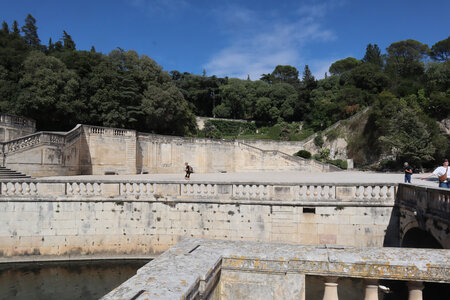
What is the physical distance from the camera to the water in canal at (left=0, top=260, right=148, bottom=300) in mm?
7738

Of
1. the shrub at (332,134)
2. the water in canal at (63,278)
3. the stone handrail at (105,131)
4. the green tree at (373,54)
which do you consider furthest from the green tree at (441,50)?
the water in canal at (63,278)

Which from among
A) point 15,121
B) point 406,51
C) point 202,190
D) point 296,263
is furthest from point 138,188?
point 406,51

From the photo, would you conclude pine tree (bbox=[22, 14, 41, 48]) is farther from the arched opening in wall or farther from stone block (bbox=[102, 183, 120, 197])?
the arched opening in wall

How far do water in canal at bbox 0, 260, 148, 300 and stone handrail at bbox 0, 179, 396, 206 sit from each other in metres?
2.16

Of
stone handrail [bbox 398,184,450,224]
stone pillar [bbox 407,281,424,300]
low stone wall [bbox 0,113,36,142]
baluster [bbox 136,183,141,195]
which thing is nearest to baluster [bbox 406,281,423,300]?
stone pillar [bbox 407,281,424,300]

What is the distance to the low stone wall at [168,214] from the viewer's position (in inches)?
351

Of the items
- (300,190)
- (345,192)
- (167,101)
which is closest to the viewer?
(345,192)

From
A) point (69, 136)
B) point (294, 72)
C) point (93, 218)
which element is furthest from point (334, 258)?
point (294, 72)

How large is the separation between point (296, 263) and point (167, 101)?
88.7 ft

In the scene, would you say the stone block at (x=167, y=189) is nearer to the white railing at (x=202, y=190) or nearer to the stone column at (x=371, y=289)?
the white railing at (x=202, y=190)

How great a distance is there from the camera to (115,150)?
22328mm

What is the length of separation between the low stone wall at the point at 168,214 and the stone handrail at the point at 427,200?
2.05ft

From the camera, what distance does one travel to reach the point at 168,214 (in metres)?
9.61

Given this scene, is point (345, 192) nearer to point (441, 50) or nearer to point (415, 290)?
point (415, 290)
